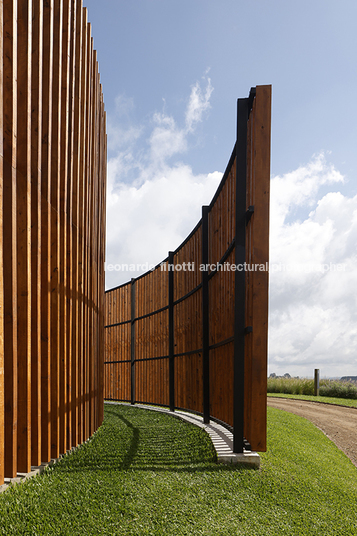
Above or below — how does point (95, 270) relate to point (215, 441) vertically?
above

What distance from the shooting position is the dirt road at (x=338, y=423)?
6.65 metres

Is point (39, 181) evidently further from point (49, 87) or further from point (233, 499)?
point (233, 499)

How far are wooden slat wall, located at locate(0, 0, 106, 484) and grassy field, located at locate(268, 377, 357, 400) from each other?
12.6 metres

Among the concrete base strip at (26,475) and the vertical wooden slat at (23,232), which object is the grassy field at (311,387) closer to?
the concrete base strip at (26,475)

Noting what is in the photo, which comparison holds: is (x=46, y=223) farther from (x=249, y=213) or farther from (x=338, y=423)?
(x=338, y=423)

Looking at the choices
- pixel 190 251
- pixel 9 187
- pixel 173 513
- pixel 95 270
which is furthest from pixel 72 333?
pixel 190 251

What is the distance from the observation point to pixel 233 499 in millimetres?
3377

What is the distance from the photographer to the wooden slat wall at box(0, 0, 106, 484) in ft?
11.2

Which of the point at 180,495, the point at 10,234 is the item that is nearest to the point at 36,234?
the point at 10,234

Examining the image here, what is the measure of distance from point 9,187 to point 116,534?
2.74 m

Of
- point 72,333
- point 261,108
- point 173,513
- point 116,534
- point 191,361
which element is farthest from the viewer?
point 191,361

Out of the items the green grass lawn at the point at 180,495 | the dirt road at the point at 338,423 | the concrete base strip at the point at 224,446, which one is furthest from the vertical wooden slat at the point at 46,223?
the dirt road at the point at 338,423

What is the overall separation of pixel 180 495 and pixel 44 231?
277 centimetres

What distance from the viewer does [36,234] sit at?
12.8ft
